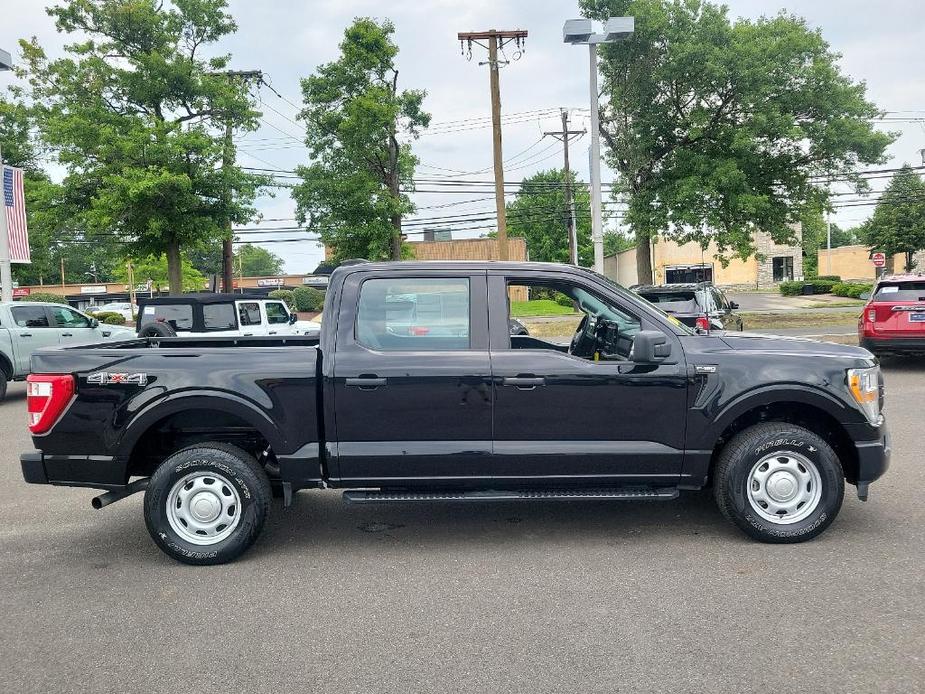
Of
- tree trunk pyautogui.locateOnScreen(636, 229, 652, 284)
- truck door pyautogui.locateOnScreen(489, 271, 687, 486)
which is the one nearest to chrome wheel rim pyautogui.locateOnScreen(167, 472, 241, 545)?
truck door pyautogui.locateOnScreen(489, 271, 687, 486)

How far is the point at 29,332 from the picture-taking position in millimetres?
12719

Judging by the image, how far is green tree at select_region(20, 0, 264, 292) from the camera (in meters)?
21.3

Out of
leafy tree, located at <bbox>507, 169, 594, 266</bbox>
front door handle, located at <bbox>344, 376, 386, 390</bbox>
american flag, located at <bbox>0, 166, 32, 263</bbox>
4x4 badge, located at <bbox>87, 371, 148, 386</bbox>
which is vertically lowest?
front door handle, located at <bbox>344, 376, 386, 390</bbox>

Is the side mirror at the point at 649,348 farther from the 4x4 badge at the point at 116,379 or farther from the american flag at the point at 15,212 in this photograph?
the american flag at the point at 15,212

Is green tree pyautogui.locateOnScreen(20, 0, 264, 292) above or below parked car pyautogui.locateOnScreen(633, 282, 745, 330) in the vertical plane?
above

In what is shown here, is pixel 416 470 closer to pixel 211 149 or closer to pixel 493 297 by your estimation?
pixel 493 297

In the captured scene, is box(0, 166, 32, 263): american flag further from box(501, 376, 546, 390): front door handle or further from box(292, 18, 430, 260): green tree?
box(501, 376, 546, 390): front door handle

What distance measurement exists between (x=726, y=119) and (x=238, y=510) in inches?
841

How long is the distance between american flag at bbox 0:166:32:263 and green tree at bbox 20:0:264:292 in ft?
7.54

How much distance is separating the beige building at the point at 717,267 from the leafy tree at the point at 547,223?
8177 millimetres

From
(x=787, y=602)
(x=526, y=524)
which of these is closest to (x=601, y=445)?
(x=526, y=524)

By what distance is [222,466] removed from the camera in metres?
4.52

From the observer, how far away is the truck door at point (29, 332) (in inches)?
493

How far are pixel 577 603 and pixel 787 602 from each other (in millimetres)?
1088
